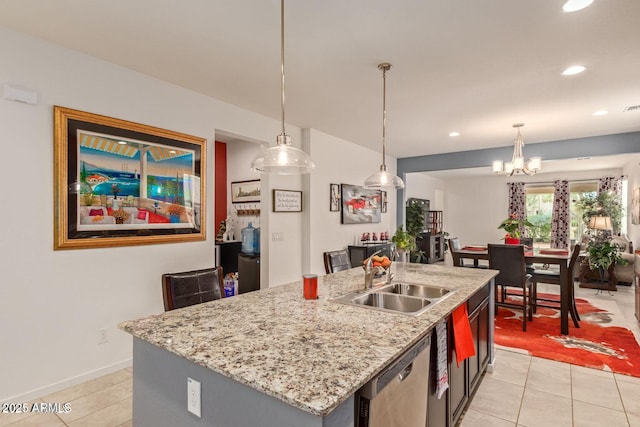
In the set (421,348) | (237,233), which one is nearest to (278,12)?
(421,348)

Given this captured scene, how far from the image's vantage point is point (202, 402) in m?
1.21

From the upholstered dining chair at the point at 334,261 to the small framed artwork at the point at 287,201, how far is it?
1147 millimetres

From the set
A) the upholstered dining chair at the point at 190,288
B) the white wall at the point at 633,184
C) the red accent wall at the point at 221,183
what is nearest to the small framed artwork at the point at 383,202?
the red accent wall at the point at 221,183

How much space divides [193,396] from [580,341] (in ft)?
13.2

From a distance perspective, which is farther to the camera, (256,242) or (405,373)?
(256,242)

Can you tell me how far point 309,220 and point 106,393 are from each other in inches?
113

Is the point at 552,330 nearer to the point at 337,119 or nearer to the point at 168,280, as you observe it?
the point at 337,119

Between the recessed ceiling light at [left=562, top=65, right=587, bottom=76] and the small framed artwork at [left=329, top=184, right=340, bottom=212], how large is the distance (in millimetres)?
3026

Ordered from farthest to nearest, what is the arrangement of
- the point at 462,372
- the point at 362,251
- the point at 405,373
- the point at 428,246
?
the point at 428,246, the point at 362,251, the point at 462,372, the point at 405,373

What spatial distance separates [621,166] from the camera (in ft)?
24.8

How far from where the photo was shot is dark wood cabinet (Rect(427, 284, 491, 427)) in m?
1.70

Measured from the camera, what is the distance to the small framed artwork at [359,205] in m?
5.46

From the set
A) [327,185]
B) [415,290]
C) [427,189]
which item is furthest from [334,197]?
[427,189]

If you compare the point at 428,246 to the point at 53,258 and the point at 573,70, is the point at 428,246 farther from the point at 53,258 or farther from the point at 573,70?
the point at 53,258
